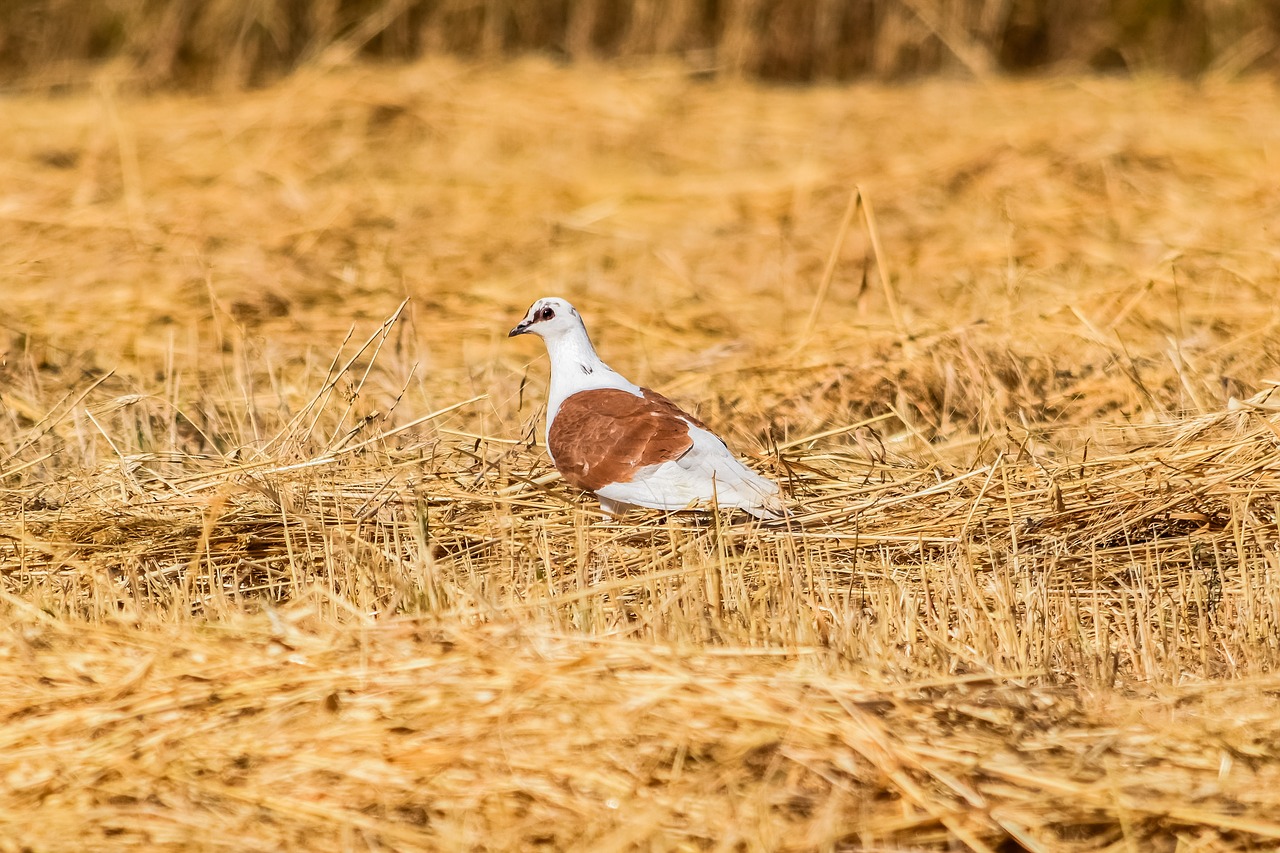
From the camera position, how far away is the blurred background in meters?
12.0

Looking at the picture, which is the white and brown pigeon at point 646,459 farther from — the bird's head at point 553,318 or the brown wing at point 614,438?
the bird's head at point 553,318

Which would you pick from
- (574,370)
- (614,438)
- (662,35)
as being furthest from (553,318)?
(662,35)

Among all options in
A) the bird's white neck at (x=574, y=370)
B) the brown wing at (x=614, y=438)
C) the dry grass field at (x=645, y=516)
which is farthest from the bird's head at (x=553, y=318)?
the brown wing at (x=614, y=438)

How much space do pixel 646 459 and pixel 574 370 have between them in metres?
0.70

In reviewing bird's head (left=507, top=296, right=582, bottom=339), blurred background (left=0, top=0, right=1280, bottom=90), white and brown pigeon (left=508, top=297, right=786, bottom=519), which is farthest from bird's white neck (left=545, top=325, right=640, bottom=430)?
blurred background (left=0, top=0, right=1280, bottom=90)

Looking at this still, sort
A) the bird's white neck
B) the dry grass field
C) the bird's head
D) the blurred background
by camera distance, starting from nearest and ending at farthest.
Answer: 1. the dry grass field
2. the bird's white neck
3. the bird's head
4. the blurred background

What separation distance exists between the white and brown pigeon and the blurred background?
23.8 feet

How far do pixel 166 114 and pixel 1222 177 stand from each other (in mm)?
6996

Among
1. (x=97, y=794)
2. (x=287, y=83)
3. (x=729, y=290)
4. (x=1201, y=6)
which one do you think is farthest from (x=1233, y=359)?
(x=1201, y=6)

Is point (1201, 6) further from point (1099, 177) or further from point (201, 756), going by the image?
point (201, 756)

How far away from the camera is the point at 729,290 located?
7.62m

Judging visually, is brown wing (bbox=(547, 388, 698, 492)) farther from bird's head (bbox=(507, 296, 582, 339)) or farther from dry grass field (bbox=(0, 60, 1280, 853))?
bird's head (bbox=(507, 296, 582, 339))

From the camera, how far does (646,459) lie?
438cm

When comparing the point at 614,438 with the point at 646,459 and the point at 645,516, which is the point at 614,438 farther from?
the point at 645,516
